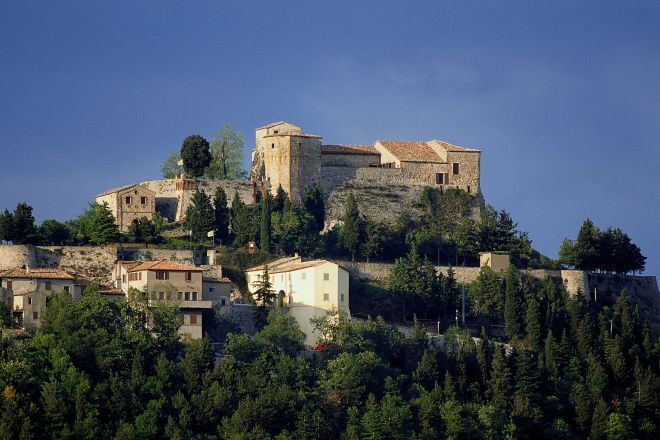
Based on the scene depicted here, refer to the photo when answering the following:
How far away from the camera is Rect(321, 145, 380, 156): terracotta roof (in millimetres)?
91625

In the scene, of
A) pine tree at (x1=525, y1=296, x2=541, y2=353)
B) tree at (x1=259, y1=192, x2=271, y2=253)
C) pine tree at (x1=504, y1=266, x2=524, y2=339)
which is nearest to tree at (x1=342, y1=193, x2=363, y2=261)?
tree at (x1=259, y1=192, x2=271, y2=253)

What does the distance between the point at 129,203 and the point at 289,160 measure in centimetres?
872

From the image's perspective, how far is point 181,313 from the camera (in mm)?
73000

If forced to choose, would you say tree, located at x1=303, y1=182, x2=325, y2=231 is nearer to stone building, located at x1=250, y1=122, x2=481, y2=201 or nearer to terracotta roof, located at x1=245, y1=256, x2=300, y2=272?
stone building, located at x1=250, y1=122, x2=481, y2=201

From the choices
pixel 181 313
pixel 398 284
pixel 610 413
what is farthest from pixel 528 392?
pixel 181 313

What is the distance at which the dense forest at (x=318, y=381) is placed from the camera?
66.9m

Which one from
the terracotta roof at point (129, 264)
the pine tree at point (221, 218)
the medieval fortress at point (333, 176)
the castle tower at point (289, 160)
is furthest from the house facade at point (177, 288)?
the castle tower at point (289, 160)

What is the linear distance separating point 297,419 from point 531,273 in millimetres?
19118

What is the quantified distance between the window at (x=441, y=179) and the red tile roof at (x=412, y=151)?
73 centimetres

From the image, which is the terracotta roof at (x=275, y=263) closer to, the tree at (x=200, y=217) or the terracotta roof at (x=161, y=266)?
the tree at (x=200, y=217)

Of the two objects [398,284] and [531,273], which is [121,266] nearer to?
[398,284]

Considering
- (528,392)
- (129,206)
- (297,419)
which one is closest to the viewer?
(297,419)

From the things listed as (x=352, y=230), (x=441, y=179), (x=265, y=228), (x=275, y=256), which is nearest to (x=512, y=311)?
(x=352, y=230)

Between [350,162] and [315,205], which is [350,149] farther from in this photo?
[315,205]
